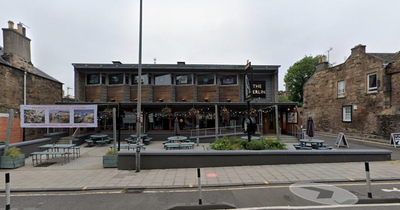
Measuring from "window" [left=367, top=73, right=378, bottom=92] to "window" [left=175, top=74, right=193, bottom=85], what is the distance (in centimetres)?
1851

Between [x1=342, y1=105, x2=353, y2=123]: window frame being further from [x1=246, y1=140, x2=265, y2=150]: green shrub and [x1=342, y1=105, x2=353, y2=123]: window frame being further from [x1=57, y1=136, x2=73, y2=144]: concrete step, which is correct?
[x1=57, y1=136, x2=73, y2=144]: concrete step

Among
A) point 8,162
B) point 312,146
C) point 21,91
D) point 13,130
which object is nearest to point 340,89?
point 312,146

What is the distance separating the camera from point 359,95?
1789 centimetres

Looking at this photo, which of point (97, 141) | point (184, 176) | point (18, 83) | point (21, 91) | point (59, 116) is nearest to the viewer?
point (184, 176)

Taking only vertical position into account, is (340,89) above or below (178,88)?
above

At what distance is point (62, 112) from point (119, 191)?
8.79 meters

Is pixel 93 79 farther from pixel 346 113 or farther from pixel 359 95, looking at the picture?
pixel 346 113

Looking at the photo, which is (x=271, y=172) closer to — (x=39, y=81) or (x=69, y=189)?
(x=69, y=189)

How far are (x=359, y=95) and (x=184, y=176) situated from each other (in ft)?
70.4

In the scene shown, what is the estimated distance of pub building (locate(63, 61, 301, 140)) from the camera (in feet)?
55.4

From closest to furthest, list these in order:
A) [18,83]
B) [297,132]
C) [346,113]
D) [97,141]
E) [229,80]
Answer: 1. [97,141]
2. [18,83]
3. [297,132]
4. [229,80]
5. [346,113]

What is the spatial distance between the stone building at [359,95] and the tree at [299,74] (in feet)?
39.4

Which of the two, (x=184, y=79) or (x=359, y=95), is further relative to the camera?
(x=184, y=79)

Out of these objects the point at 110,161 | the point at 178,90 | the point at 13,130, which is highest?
the point at 178,90
